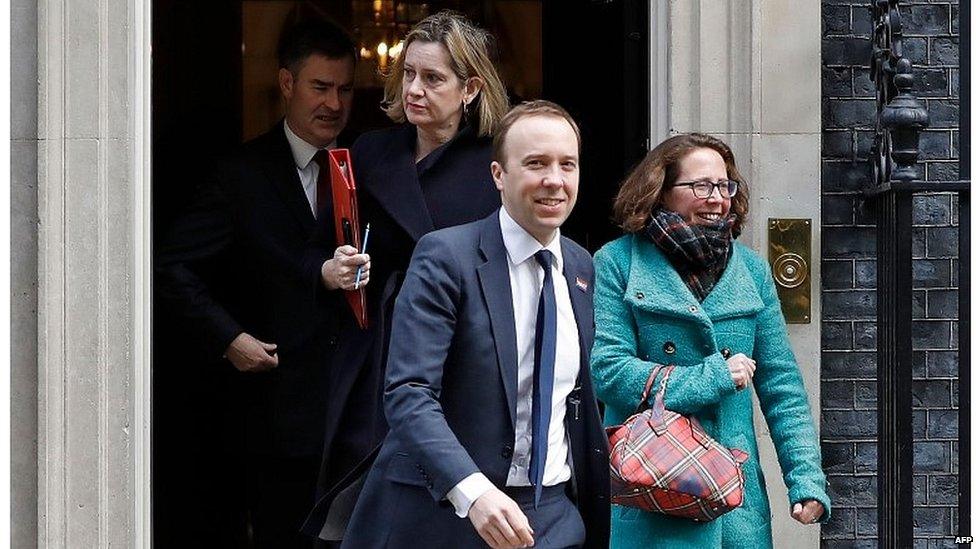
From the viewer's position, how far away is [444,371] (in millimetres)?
4027

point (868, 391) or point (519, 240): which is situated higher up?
point (519, 240)

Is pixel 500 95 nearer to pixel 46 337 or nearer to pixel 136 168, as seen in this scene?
pixel 136 168

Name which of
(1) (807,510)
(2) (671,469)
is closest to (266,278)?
(2) (671,469)

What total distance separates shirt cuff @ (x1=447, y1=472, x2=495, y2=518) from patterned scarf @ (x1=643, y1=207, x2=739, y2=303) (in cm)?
112

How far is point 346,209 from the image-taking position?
510 centimetres

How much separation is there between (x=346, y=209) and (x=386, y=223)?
0.66 feet

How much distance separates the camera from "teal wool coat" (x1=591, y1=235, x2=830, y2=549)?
4.51 metres

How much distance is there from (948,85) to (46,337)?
3125mm

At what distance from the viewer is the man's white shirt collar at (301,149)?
6.10 metres

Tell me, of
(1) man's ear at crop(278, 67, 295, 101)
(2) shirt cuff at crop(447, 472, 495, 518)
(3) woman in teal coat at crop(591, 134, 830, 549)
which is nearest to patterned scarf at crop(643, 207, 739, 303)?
(3) woman in teal coat at crop(591, 134, 830, 549)

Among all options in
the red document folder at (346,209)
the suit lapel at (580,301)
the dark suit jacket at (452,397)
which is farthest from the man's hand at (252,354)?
the suit lapel at (580,301)

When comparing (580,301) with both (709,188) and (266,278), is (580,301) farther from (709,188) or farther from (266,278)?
(266,278)

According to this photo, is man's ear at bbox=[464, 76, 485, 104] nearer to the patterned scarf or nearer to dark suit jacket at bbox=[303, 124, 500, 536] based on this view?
dark suit jacket at bbox=[303, 124, 500, 536]

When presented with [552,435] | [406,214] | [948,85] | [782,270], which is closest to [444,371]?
[552,435]
